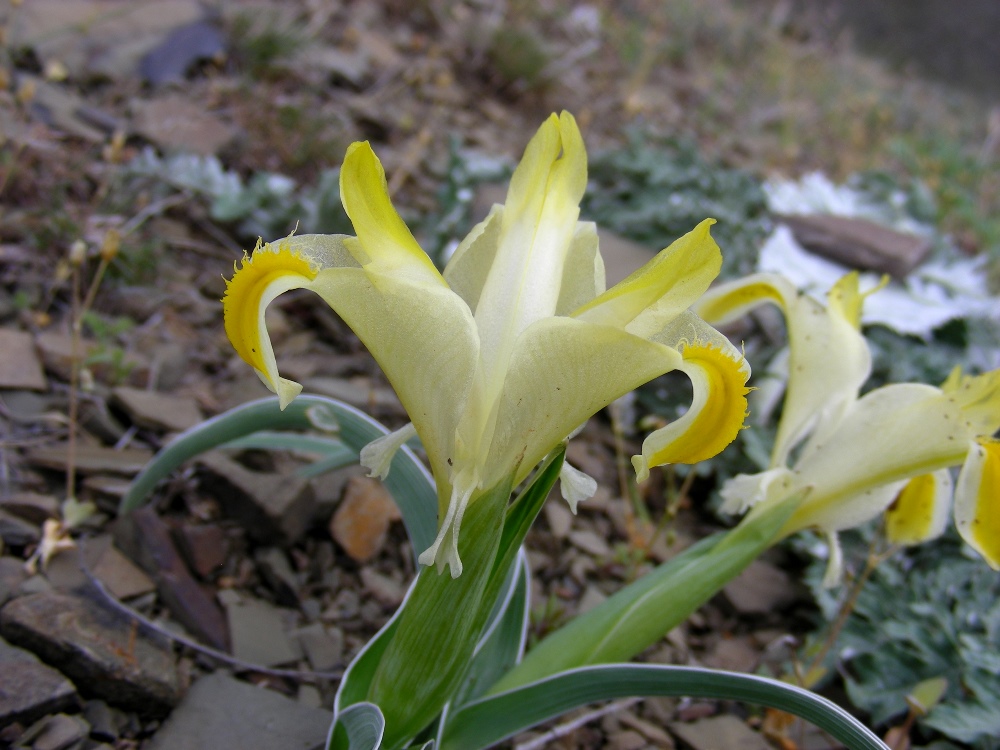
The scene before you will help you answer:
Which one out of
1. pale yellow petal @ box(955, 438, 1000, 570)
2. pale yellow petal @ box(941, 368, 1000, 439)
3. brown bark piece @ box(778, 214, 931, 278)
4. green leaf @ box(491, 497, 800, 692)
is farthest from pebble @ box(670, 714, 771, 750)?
brown bark piece @ box(778, 214, 931, 278)

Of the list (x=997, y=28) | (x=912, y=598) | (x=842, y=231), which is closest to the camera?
(x=912, y=598)

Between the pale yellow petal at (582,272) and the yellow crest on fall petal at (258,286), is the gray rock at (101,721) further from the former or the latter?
the pale yellow petal at (582,272)

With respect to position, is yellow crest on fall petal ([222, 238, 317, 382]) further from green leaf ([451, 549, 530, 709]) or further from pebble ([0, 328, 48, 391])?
pebble ([0, 328, 48, 391])

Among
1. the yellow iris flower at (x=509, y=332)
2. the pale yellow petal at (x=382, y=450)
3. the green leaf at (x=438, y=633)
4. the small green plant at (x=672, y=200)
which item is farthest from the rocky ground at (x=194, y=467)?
the yellow iris flower at (x=509, y=332)

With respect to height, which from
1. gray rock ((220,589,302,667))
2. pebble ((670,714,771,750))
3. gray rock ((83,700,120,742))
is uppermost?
gray rock ((83,700,120,742))

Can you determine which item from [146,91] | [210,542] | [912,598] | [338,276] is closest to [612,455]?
[912,598]

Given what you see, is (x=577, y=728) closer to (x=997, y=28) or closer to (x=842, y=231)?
(x=842, y=231)

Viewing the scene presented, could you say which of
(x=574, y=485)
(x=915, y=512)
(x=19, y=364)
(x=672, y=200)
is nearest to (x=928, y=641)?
(x=915, y=512)

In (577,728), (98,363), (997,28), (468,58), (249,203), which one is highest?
(997,28)

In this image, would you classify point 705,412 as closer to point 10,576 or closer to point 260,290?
point 260,290
